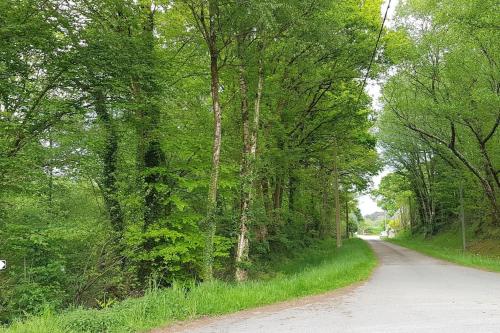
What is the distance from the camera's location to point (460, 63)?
22.3 meters

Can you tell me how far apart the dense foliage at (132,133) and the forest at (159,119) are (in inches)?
2.3

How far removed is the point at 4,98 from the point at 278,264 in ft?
46.3

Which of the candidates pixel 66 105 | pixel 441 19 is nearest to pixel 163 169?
pixel 66 105

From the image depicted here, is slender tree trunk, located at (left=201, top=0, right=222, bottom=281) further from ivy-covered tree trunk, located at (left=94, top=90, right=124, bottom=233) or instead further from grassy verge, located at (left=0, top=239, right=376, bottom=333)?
ivy-covered tree trunk, located at (left=94, top=90, right=124, bottom=233)

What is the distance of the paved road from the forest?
7.68 ft

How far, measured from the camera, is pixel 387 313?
796 cm

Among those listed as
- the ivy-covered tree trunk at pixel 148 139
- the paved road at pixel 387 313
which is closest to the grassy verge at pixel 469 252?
the paved road at pixel 387 313

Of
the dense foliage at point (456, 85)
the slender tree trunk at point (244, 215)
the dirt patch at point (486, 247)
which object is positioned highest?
the dense foliage at point (456, 85)

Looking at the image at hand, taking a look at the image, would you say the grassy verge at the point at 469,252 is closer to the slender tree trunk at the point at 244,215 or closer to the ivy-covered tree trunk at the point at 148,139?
the slender tree trunk at the point at 244,215

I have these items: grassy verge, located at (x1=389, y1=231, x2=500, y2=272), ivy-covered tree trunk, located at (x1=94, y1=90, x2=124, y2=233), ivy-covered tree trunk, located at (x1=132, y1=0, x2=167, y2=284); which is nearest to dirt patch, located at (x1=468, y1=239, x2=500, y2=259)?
grassy verge, located at (x1=389, y1=231, x2=500, y2=272)

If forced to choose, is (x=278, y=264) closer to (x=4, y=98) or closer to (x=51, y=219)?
(x=51, y=219)

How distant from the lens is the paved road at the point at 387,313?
682cm

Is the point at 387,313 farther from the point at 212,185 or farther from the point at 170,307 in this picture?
the point at 212,185

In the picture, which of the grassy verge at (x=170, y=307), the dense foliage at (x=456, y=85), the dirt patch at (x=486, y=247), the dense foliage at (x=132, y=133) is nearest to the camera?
the grassy verge at (x=170, y=307)
